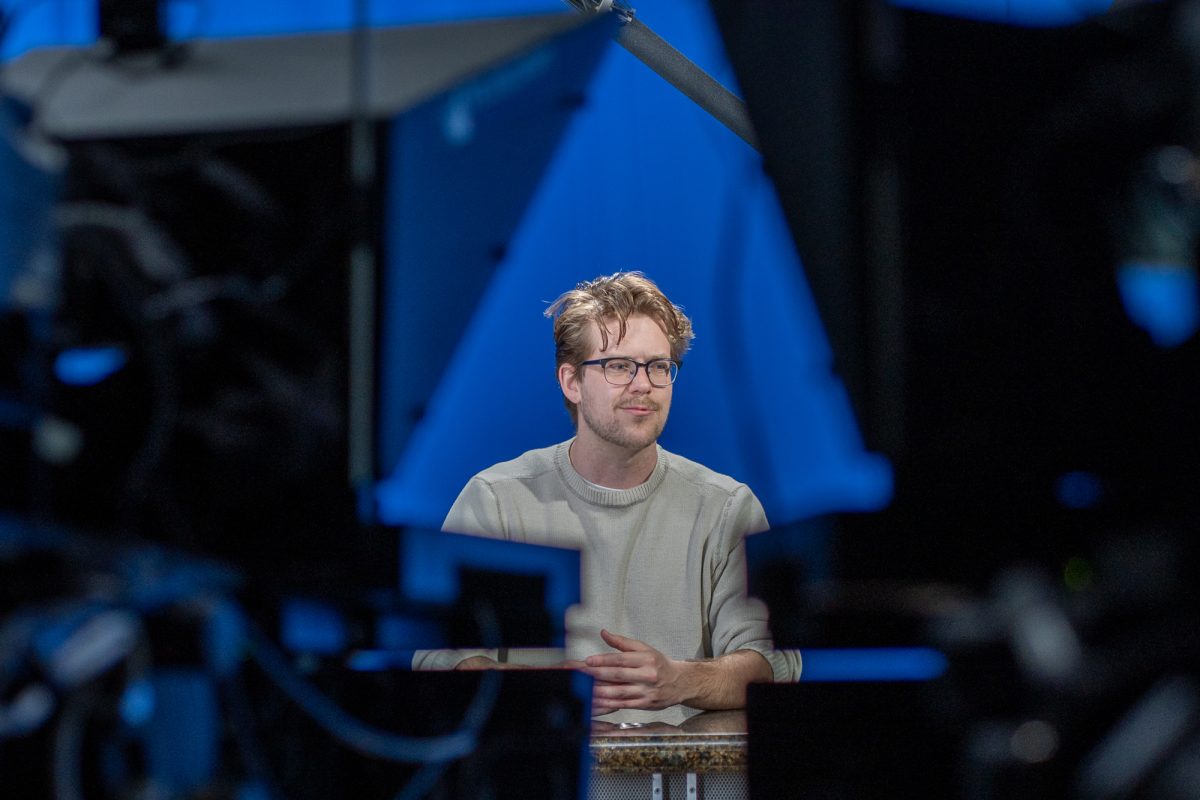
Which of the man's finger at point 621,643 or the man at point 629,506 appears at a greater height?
the man at point 629,506

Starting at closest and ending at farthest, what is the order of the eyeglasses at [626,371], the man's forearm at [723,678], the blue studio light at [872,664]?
the blue studio light at [872,664]
the man's forearm at [723,678]
the eyeglasses at [626,371]

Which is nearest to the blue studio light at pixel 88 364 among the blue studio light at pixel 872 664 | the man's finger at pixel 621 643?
the man's finger at pixel 621 643

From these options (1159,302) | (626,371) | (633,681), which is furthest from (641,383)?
(1159,302)

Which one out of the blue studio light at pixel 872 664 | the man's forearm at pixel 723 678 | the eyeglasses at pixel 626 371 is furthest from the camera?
the eyeglasses at pixel 626 371

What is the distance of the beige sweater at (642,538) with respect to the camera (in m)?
1.30

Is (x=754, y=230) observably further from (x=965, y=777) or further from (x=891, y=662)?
(x=965, y=777)

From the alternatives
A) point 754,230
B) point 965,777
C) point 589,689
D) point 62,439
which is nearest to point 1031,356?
point 754,230

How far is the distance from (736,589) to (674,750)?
21 cm

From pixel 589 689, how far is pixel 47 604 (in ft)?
2.08

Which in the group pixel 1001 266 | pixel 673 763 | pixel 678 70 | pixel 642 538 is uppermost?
pixel 678 70

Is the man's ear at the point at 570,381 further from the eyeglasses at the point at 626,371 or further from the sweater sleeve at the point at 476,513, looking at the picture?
the sweater sleeve at the point at 476,513

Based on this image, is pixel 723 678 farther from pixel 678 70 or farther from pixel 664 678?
pixel 678 70

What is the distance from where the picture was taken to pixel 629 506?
53.4 inches

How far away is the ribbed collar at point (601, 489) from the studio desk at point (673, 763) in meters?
0.28
